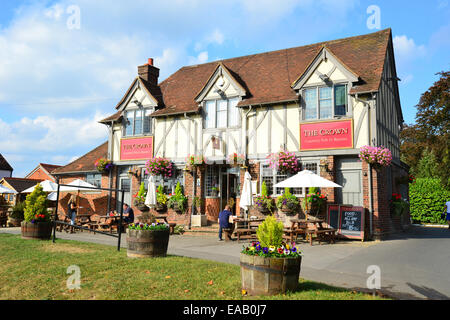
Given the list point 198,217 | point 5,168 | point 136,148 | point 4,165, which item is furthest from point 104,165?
point 4,165

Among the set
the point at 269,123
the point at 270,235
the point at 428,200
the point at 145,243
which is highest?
the point at 269,123

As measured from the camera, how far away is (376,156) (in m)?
14.3

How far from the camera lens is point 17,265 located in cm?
827

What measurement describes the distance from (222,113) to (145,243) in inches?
422

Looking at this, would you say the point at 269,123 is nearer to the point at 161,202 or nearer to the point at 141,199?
the point at 161,202

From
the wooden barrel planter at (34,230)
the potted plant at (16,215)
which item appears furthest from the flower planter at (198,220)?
the potted plant at (16,215)

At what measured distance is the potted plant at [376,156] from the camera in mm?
14156

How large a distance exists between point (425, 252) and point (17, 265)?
11376 mm

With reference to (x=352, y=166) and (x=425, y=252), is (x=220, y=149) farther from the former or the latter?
(x=425, y=252)

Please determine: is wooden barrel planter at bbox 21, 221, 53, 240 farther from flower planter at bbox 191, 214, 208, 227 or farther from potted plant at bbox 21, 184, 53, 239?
flower planter at bbox 191, 214, 208, 227

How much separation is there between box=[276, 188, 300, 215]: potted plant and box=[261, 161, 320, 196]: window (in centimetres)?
41
